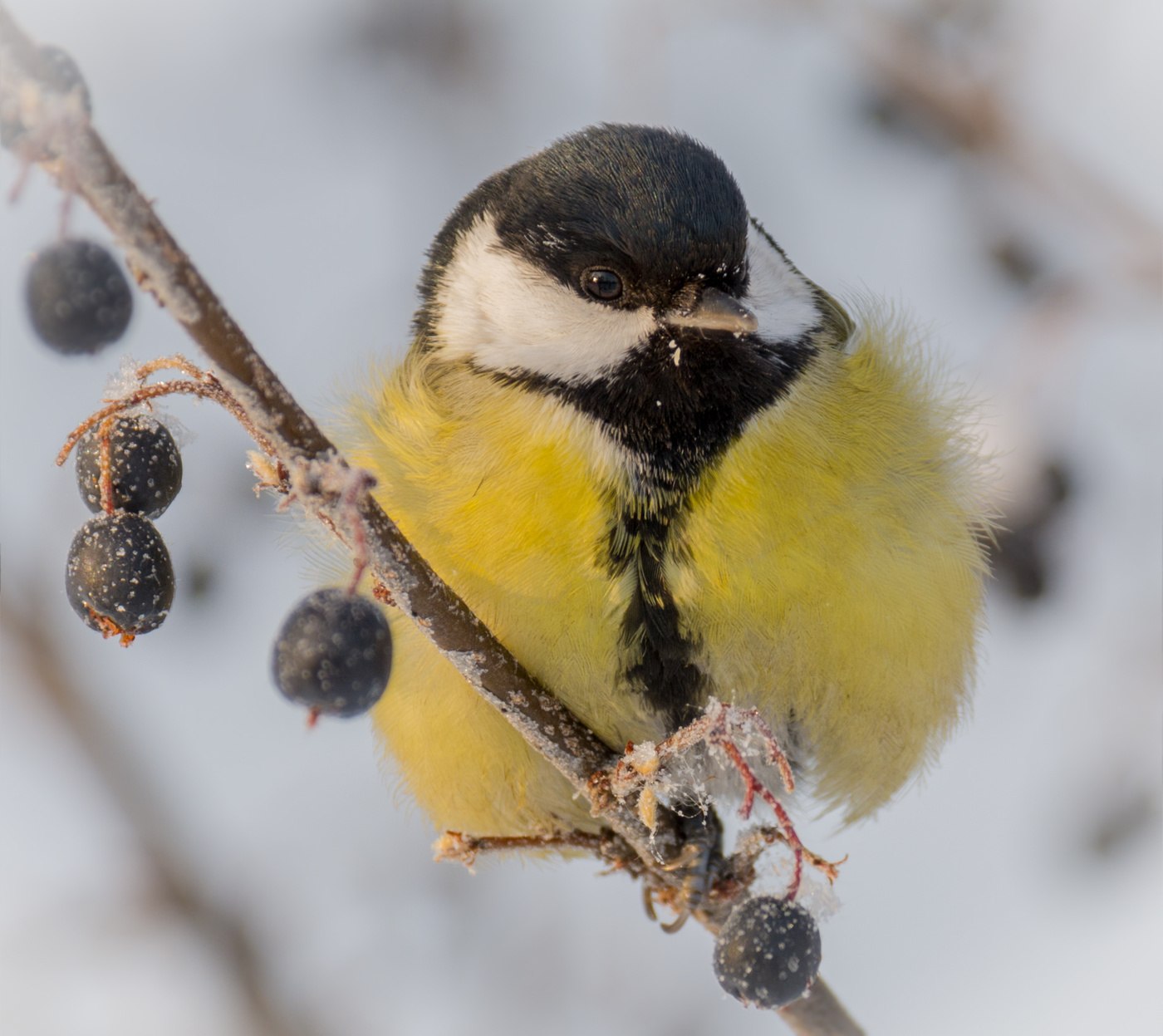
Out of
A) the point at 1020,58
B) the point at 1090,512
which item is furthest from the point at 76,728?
the point at 1020,58

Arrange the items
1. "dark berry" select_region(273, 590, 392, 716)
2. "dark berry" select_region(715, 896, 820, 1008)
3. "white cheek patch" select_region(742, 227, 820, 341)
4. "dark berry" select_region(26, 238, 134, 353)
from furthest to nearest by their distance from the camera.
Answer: "white cheek patch" select_region(742, 227, 820, 341), "dark berry" select_region(715, 896, 820, 1008), "dark berry" select_region(273, 590, 392, 716), "dark berry" select_region(26, 238, 134, 353)

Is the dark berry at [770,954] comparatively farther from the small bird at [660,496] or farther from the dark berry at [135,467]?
the dark berry at [135,467]

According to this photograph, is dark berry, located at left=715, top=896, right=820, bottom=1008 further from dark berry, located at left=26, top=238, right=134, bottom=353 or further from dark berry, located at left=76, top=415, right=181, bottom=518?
dark berry, located at left=26, top=238, right=134, bottom=353

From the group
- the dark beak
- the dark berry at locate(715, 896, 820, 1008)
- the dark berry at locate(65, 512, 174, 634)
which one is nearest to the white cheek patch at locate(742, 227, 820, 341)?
the dark beak

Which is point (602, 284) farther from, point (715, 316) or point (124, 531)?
point (124, 531)

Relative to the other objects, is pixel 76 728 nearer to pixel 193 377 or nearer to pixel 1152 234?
pixel 193 377

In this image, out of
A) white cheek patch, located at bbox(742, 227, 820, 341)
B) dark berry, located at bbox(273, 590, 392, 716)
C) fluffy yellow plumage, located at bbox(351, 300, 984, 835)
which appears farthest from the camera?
white cheek patch, located at bbox(742, 227, 820, 341)

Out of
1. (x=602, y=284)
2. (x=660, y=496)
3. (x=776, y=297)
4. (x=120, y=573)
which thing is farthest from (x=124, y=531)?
(x=776, y=297)
